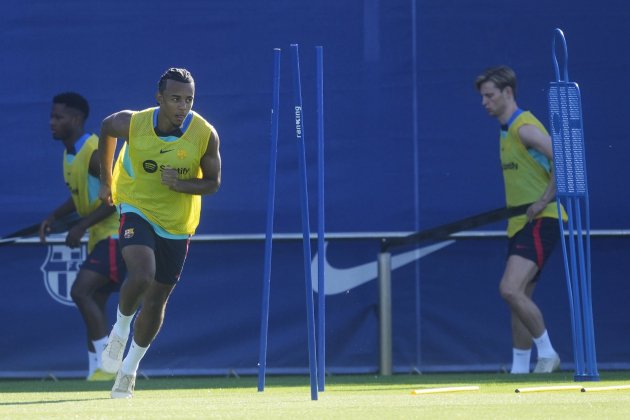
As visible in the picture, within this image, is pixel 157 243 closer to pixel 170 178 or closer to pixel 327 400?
pixel 170 178

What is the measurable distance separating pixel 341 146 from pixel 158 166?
2.92 m

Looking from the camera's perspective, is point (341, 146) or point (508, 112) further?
point (341, 146)

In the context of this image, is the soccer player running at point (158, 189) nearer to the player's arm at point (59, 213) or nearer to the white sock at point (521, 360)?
the player's arm at point (59, 213)

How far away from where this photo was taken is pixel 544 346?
1002 cm

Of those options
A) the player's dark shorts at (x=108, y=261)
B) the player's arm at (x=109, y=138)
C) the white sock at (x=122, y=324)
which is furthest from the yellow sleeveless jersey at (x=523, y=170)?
the white sock at (x=122, y=324)

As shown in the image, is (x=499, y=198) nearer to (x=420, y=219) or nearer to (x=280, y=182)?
(x=420, y=219)

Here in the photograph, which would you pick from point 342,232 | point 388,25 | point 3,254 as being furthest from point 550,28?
point 3,254

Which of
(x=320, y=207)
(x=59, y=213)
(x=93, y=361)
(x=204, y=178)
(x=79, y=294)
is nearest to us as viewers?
(x=320, y=207)

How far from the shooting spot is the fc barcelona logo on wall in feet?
36.3

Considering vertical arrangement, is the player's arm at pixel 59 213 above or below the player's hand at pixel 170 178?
below

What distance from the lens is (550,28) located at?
429 inches

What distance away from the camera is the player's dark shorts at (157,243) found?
8055mm

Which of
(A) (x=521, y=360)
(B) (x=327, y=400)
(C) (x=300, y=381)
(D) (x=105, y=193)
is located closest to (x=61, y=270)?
(C) (x=300, y=381)

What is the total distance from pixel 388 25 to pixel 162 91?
316cm
